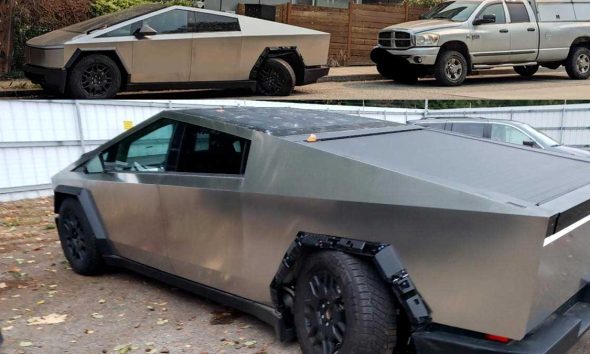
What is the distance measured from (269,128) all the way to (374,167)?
94cm

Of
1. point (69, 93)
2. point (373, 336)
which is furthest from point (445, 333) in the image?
point (69, 93)

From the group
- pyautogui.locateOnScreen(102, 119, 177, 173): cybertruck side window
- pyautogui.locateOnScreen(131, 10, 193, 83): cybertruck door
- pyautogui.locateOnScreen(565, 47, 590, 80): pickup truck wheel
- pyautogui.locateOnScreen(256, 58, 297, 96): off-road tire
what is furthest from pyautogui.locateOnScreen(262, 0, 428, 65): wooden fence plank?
pyautogui.locateOnScreen(102, 119, 177, 173): cybertruck side window

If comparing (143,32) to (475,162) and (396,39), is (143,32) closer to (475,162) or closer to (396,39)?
(396,39)

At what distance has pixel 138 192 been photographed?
4949 millimetres

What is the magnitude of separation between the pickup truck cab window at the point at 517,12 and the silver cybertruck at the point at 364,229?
12.0 metres

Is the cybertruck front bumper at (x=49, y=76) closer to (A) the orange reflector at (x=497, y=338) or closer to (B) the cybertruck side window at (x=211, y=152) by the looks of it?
(B) the cybertruck side window at (x=211, y=152)

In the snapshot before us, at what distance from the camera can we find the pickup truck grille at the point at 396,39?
1489cm

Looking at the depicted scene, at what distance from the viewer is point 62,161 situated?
30.5 feet

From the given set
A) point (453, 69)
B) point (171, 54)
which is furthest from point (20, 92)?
point (453, 69)

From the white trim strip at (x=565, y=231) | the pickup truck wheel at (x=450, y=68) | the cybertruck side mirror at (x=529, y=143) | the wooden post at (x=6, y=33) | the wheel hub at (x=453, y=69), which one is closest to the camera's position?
the white trim strip at (x=565, y=231)

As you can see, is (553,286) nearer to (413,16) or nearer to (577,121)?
(577,121)

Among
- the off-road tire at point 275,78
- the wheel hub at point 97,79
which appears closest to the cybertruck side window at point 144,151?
the wheel hub at point 97,79

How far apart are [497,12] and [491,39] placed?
0.72m

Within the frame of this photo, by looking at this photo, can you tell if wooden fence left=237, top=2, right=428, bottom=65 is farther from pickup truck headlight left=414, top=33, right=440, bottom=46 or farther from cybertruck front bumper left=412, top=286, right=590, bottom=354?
cybertruck front bumper left=412, top=286, right=590, bottom=354
